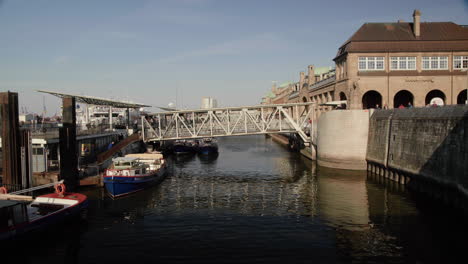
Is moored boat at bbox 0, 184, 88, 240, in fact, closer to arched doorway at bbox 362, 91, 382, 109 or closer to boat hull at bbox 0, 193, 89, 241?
boat hull at bbox 0, 193, 89, 241

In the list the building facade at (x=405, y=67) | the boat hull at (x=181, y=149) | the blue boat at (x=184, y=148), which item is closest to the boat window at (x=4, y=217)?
the building facade at (x=405, y=67)

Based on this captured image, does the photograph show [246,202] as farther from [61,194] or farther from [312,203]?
[61,194]

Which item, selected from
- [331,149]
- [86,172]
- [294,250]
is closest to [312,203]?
[294,250]

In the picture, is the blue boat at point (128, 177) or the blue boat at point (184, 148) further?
the blue boat at point (184, 148)

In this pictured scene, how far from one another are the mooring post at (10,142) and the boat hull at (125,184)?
8181 mm

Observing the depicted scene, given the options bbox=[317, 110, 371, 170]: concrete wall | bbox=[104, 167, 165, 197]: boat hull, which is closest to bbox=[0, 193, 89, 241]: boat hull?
bbox=[104, 167, 165, 197]: boat hull

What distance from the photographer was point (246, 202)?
34.5 metres

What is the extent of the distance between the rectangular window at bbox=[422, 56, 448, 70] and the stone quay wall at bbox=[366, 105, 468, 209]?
1779 cm

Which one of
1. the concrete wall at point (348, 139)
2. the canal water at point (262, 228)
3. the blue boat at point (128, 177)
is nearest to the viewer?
the canal water at point (262, 228)

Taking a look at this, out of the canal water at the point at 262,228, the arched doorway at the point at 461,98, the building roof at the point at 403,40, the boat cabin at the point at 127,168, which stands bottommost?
the canal water at the point at 262,228

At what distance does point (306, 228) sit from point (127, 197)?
66.5 feet

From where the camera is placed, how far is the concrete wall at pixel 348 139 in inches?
2020

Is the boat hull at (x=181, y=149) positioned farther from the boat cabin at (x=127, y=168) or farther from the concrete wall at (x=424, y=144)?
the concrete wall at (x=424, y=144)

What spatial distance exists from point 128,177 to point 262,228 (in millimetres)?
18035
